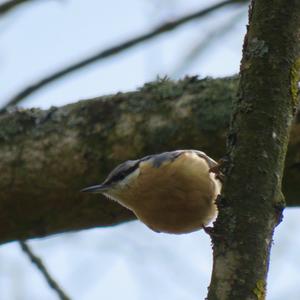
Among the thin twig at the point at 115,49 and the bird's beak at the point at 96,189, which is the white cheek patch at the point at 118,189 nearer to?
the bird's beak at the point at 96,189

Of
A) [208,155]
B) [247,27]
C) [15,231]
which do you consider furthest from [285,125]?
[15,231]

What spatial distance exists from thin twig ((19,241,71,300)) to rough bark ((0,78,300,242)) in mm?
148

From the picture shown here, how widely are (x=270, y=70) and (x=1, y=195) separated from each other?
1829mm

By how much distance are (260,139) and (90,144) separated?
5.22 ft

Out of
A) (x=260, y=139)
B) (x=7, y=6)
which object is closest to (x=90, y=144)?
(x=7, y=6)

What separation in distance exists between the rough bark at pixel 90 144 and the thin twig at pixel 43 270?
15cm

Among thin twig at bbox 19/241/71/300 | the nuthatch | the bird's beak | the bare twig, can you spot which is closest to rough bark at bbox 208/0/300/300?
the nuthatch

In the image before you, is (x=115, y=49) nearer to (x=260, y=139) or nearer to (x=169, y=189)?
(x=169, y=189)

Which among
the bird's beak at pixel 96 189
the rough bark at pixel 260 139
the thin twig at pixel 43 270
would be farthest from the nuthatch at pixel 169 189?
the rough bark at pixel 260 139

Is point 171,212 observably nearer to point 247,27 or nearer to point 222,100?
point 222,100

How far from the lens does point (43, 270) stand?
3752 mm

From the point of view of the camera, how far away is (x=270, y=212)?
200 cm

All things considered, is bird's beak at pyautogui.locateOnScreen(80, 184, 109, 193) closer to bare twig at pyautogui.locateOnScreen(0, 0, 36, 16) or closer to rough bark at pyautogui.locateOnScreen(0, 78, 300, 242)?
rough bark at pyautogui.locateOnScreen(0, 78, 300, 242)

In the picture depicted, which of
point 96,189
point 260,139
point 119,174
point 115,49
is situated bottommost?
point 260,139
